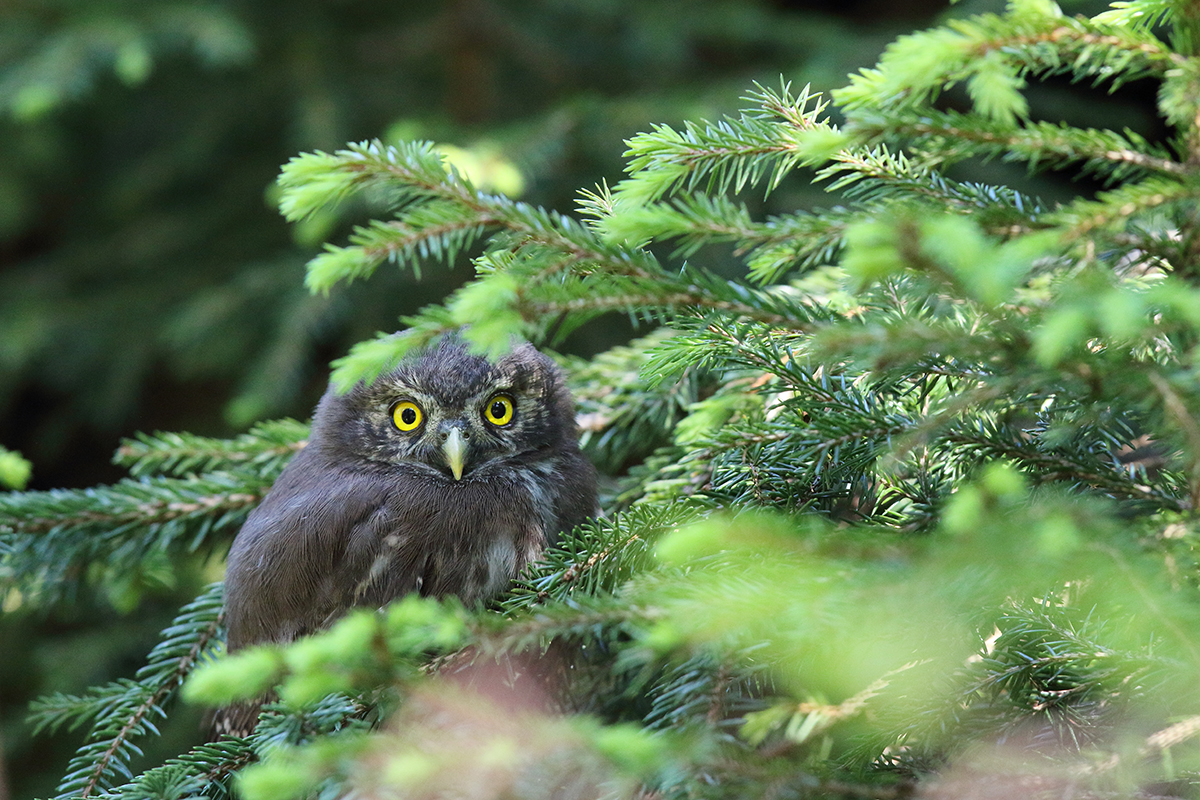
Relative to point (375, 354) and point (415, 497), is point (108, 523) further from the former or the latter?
point (375, 354)

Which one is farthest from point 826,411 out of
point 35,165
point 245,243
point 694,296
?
point 35,165

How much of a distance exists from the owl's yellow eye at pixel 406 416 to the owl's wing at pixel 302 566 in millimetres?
295

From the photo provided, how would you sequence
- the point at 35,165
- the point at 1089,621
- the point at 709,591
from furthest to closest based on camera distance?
→ 1. the point at 35,165
2. the point at 1089,621
3. the point at 709,591

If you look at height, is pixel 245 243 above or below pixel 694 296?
above

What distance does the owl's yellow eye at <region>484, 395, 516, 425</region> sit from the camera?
2789 mm

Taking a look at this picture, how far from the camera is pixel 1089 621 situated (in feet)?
5.31

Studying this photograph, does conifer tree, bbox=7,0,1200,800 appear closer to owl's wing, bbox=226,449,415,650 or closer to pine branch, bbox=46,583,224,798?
pine branch, bbox=46,583,224,798

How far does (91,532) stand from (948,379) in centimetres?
236

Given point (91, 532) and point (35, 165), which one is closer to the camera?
point (91, 532)

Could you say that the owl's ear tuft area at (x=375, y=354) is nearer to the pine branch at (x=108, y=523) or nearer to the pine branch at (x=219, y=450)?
the pine branch at (x=108, y=523)

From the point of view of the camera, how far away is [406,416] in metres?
2.76

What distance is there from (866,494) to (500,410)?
50.3 inches

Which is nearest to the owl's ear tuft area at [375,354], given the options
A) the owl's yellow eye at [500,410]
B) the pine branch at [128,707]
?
the pine branch at [128,707]

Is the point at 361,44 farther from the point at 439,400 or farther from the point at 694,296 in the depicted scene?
the point at 694,296
